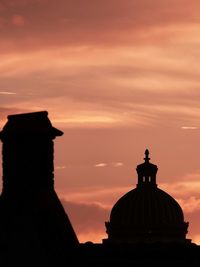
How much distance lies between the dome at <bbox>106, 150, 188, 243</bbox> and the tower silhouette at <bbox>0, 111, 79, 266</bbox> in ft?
269

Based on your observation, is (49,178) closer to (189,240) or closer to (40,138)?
(40,138)

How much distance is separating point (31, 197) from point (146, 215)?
293ft

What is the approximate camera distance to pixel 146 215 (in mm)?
151750

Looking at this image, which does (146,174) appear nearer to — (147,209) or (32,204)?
(147,209)

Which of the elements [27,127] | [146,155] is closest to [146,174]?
[146,155]

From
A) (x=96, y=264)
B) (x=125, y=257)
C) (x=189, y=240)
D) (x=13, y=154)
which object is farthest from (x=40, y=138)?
(x=189, y=240)

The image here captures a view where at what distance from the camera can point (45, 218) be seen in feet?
206

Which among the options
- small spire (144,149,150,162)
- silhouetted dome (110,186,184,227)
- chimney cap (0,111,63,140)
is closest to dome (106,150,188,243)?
silhouetted dome (110,186,184,227)

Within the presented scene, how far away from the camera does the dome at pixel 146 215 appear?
148250 mm

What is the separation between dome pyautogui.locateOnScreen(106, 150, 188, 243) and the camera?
148250 mm

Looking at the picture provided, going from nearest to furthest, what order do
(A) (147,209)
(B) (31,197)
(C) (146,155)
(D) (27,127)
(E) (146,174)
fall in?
(B) (31,197) < (D) (27,127) < (A) (147,209) < (E) (146,174) < (C) (146,155)

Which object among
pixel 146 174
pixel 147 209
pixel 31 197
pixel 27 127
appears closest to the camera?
pixel 31 197

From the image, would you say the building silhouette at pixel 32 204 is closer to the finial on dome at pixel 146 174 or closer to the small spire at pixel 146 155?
the finial on dome at pixel 146 174

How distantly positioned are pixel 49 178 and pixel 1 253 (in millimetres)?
4061
